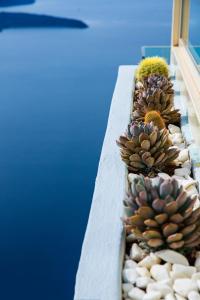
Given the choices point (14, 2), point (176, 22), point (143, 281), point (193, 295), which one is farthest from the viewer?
point (14, 2)

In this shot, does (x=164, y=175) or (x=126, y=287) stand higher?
(x=164, y=175)

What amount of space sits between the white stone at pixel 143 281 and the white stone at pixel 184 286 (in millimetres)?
94

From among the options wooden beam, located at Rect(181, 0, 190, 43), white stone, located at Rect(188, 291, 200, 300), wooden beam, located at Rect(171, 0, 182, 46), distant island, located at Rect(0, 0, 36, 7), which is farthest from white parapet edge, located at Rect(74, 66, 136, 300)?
distant island, located at Rect(0, 0, 36, 7)

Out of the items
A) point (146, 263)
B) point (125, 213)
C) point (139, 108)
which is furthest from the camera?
point (139, 108)

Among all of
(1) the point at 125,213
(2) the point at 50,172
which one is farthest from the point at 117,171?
(2) the point at 50,172

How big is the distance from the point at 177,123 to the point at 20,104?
→ 3.40m

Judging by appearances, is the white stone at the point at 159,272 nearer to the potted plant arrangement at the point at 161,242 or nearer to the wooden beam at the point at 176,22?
the potted plant arrangement at the point at 161,242

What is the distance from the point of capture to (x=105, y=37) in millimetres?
9492

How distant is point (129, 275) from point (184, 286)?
0.20m

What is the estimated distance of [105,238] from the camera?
5.61 ft

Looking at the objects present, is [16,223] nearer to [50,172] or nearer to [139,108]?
[50,172]

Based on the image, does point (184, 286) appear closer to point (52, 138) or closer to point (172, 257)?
point (172, 257)

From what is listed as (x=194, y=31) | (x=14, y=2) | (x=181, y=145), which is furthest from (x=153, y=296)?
(x=14, y=2)

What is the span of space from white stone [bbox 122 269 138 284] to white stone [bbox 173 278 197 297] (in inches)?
5.7
